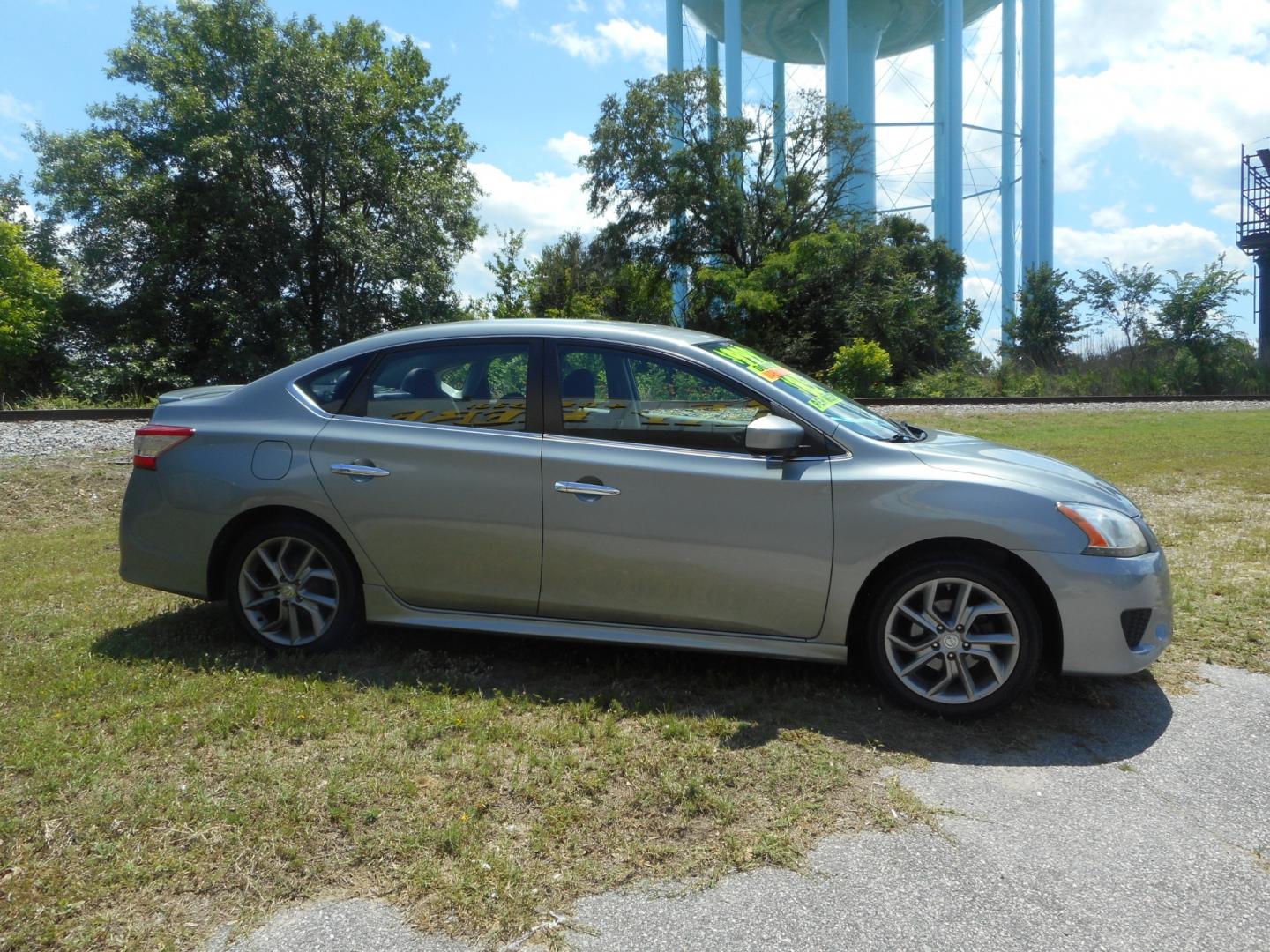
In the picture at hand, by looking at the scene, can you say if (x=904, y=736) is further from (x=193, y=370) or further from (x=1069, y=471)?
(x=193, y=370)

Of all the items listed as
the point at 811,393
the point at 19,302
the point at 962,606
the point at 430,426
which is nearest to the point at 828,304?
the point at 19,302

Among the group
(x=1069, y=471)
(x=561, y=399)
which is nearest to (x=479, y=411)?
(x=561, y=399)

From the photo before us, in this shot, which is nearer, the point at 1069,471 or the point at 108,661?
the point at 1069,471

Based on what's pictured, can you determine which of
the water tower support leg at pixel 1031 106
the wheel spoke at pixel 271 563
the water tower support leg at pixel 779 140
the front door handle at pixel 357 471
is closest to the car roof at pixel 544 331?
the front door handle at pixel 357 471

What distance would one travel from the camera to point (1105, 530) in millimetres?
4051

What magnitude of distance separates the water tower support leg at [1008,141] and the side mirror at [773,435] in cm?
4107

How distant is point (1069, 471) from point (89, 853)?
4071 mm

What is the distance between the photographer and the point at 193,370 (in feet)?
99.9

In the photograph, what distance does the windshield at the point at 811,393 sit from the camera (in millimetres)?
4500

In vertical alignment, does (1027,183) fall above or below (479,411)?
above

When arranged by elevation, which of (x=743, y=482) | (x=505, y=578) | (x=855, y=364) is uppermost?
(x=855, y=364)

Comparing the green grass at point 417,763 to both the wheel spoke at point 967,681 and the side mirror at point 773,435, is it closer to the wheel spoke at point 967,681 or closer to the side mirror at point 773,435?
the wheel spoke at point 967,681

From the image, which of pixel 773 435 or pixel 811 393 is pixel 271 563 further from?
pixel 811 393

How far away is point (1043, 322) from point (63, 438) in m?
32.9
